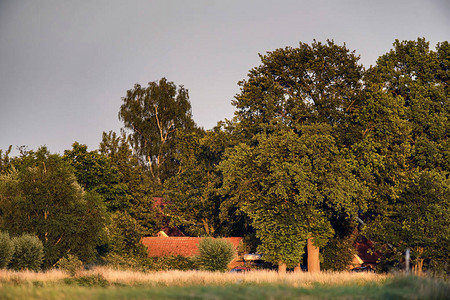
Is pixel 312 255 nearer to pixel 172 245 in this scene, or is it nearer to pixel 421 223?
pixel 421 223

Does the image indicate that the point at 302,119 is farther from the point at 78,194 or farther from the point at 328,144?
the point at 78,194

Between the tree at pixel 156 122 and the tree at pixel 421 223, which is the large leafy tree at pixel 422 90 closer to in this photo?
the tree at pixel 421 223

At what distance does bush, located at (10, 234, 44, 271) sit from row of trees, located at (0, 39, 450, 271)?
188cm

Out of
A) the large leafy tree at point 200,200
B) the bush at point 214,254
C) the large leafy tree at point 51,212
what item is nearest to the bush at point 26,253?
the large leafy tree at point 51,212

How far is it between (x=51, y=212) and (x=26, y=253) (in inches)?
148

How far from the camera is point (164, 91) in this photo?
8488cm

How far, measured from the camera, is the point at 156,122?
277ft

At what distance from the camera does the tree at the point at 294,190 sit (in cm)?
3938

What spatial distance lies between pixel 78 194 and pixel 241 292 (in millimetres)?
27124

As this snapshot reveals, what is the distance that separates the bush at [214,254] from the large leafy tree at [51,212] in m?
7.52

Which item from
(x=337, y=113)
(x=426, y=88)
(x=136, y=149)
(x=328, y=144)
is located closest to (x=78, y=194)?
(x=328, y=144)

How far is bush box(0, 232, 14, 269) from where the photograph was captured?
104ft

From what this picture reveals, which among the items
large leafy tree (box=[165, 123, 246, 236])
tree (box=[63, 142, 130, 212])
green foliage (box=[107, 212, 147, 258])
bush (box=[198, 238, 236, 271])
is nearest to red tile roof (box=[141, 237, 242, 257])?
green foliage (box=[107, 212, 147, 258])

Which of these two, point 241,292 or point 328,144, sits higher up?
point 328,144
